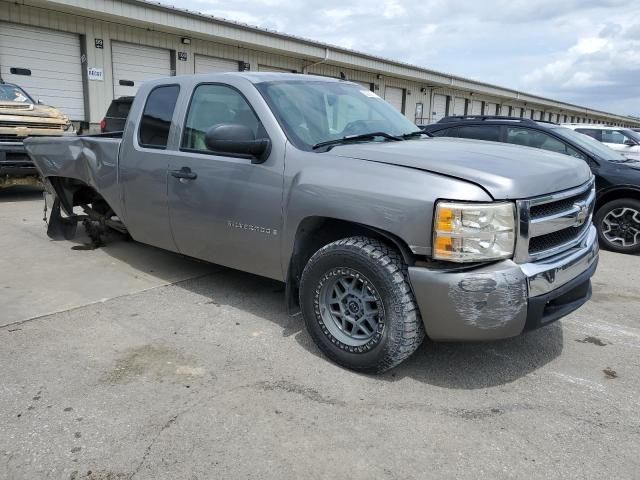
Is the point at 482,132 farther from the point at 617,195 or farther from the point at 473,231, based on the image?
the point at 473,231

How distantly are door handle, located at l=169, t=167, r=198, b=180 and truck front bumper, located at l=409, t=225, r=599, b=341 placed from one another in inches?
80.0

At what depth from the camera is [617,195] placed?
6863 mm

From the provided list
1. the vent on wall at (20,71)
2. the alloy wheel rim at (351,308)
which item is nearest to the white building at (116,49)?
the vent on wall at (20,71)

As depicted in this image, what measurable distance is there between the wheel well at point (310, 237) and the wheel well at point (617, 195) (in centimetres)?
504

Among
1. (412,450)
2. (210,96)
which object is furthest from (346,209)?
(210,96)

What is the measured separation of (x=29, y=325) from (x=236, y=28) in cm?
1449

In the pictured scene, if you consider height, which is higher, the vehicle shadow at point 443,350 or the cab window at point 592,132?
the cab window at point 592,132

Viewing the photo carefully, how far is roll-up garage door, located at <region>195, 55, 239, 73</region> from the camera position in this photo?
55.2 feet

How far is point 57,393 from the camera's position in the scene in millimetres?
2965

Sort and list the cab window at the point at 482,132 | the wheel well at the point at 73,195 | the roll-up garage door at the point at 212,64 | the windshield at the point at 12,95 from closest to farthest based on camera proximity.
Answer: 1. the wheel well at the point at 73,195
2. the cab window at the point at 482,132
3. the windshield at the point at 12,95
4. the roll-up garage door at the point at 212,64

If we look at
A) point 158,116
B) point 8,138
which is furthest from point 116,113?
point 158,116

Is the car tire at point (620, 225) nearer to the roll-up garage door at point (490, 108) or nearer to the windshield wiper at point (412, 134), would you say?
the windshield wiper at point (412, 134)

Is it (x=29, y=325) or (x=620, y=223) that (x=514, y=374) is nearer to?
(x=29, y=325)

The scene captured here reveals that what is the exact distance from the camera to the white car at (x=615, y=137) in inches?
505
